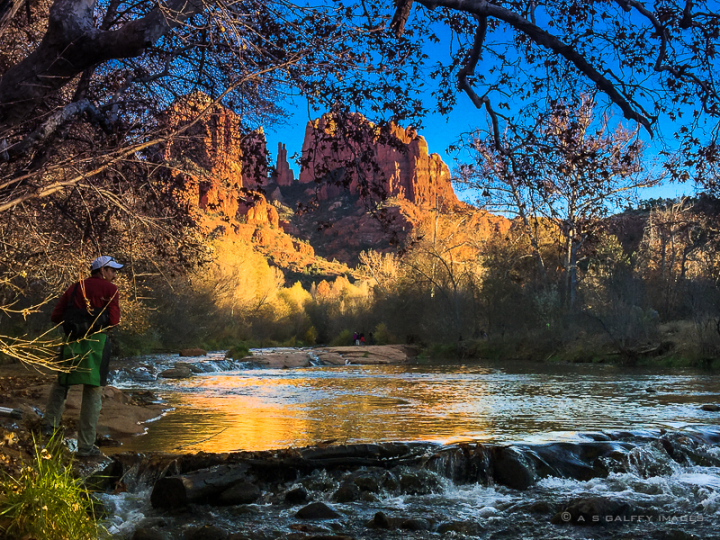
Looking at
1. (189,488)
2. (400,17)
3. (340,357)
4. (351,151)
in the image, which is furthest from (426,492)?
(340,357)

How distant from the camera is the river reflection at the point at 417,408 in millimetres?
9477

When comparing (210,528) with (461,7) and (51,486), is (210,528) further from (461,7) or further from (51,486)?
(461,7)

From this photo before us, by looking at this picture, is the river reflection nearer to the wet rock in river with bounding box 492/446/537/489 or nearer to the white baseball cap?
the wet rock in river with bounding box 492/446/537/489

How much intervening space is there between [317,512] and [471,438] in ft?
12.5

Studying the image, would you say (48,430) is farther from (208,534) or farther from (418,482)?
(418,482)

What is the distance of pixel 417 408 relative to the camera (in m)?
12.9

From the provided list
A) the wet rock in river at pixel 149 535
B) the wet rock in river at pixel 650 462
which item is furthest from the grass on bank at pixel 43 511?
the wet rock in river at pixel 650 462

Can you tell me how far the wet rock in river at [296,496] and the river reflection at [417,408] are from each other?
1.93 metres

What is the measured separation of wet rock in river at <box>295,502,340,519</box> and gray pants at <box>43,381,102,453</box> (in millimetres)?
2478

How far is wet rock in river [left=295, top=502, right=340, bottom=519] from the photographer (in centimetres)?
603

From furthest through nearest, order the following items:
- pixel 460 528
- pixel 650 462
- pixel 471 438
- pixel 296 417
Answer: pixel 296 417 < pixel 471 438 < pixel 650 462 < pixel 460 528

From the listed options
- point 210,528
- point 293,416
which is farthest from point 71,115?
point 293,416

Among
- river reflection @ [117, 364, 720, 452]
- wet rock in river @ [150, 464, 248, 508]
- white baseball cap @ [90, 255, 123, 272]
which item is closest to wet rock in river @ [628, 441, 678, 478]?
river reflection @ [117, 364, 720, 452]

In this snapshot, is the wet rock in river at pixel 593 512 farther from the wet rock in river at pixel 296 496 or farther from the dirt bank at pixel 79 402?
the dirt bank at pixel 79 402
